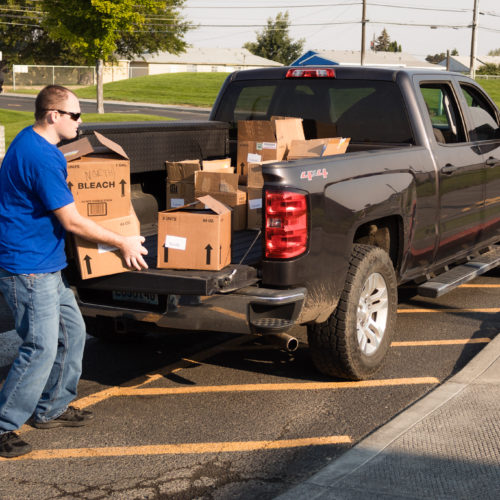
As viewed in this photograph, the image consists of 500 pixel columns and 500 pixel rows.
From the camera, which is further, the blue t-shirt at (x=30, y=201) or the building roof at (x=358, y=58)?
the building roof at (x=358, y=58)

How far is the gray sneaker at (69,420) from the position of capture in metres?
4.73

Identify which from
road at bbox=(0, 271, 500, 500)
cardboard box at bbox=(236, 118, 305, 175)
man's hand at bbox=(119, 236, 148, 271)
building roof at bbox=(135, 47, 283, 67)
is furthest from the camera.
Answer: building roof at bbox=(135, 47, 283, 67)

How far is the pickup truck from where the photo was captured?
181 inches

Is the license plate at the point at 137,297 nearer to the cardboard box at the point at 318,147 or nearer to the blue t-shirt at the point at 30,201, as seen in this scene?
the blue t-shirt at the point at 30,201

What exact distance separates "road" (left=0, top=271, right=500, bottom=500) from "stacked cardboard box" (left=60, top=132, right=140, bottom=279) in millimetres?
964

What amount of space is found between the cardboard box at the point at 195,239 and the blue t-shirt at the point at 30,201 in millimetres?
687

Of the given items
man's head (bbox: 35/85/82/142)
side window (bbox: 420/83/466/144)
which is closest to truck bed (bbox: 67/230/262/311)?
man's head (bbox: 35/85/82/142)

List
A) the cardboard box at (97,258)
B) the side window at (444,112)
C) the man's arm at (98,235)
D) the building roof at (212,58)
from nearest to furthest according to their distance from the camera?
the man's arm at (98,235) < the cardboard box at (97,258) < the side window at (444,112) < the building roof at (212,58)

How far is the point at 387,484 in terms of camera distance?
3834 millimetres

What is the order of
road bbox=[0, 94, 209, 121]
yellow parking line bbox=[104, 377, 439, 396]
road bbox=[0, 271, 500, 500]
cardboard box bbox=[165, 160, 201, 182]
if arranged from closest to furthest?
road bbox=[0, 271, 500, 500] < yellow parking line bbox=[104, 377, 439, 396] < cardboard box bbox=[165, 160, 201, 182] < road bbox=[0, 94, 209, 121]

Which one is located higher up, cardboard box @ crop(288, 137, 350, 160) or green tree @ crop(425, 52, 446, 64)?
green tree @ crop(425, 52, 446, 64)

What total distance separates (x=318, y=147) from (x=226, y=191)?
34.8 inches

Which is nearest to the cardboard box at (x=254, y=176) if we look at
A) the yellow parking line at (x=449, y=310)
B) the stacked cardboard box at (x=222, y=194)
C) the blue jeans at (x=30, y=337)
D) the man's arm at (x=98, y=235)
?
the stacked cardboard box at (x=222, y=194)

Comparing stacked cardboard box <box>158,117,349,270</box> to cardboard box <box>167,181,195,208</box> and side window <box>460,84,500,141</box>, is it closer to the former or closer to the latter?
cardboard box <box>167,181,195,208</box>
